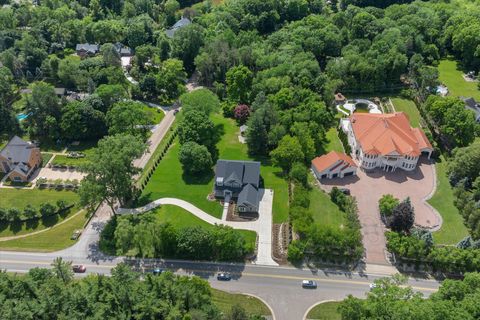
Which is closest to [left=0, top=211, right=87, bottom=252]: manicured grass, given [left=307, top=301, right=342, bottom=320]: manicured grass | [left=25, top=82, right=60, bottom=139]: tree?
[left=25, top=82, right=60, bottom=139]: tree

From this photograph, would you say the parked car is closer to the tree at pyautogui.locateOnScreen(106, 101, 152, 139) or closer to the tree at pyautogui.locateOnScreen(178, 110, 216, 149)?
the tree at pyautogui.locateOnScreen(106, 101, 152, 139)

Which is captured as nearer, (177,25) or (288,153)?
(288,153)

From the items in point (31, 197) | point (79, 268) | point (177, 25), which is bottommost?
point (31, 197)

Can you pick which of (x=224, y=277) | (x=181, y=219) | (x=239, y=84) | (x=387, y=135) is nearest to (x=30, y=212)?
(x=181, y=219)

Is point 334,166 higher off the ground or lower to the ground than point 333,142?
higher

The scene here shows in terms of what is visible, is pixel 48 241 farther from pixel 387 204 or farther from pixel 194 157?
pixel 387 204

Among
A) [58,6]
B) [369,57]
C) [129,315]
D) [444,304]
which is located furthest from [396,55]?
[58,6]

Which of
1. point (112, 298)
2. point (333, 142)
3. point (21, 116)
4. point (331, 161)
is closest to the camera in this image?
point (112, 298)
